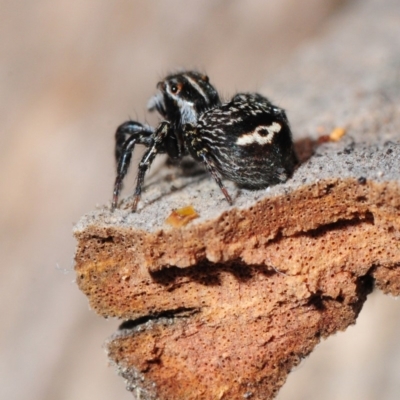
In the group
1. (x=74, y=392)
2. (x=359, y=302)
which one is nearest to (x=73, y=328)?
(x=74, y=392)

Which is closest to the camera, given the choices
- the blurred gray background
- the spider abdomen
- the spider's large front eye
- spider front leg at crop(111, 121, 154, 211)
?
the spider abdomen

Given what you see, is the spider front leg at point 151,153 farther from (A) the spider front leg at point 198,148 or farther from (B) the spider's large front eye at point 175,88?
(B) the spider's large front eye at point 175,88

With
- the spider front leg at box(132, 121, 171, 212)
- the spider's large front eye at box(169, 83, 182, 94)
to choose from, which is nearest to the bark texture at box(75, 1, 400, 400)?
the spider front leg at box(132, 121, 171, 212)

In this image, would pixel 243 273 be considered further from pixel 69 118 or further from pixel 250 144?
pixel 69 118

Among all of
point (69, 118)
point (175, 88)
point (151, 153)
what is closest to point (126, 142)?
point (151, 153)

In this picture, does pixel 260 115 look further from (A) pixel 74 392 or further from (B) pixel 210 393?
(A) pixel 74 392

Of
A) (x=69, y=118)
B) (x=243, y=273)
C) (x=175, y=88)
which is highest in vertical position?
(x=69, y=118)

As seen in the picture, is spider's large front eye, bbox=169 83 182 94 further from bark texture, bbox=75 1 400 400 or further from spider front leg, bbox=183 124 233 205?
bark texture, bbox=75 1 400 400
